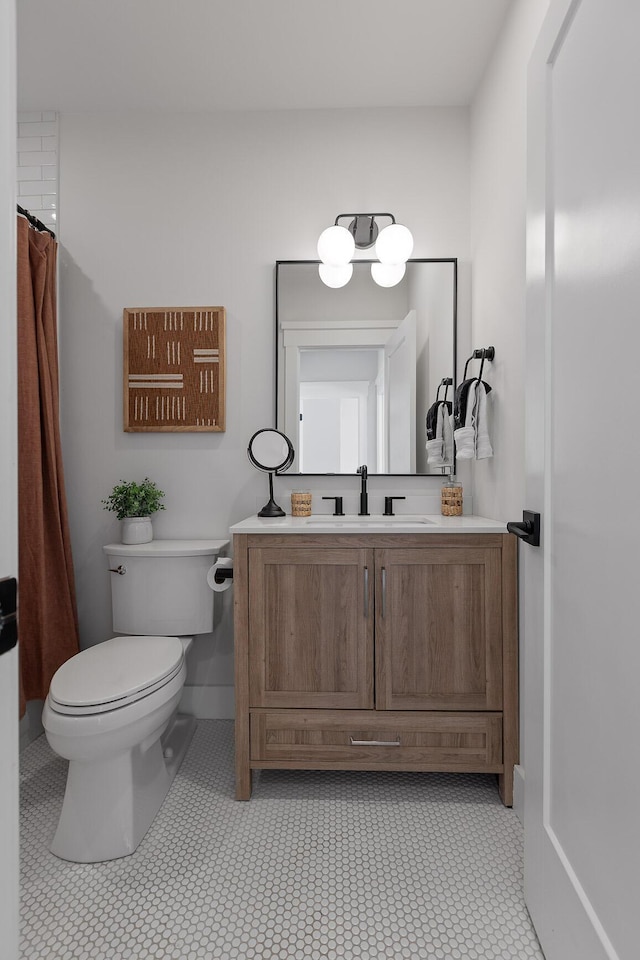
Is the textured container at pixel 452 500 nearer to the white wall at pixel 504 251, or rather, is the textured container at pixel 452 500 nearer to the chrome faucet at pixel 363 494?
the white wall at pixel 504 251

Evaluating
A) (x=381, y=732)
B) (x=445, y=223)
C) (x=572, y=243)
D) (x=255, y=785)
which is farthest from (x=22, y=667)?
(x=445, y=223)

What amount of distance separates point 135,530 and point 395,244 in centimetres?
157

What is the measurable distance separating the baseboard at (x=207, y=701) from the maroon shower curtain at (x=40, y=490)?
0.52m

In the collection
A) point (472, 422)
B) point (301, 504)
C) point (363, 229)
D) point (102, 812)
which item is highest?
point (363, 229)

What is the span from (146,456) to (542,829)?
1897 millimetres

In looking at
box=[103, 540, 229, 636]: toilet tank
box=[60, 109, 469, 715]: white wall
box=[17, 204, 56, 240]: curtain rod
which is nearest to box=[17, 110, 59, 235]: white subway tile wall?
box=[60, 109, 469, 715]: white wall

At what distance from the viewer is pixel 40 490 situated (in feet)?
6.29

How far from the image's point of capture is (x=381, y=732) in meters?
1.63

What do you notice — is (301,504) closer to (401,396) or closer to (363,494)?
(363,494)

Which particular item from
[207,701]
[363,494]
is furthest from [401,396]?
[207,701]

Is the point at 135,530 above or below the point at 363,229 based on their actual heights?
below

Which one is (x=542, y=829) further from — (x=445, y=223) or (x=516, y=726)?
(x=445, y=223)

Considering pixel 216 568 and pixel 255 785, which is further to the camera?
pixel 216 568

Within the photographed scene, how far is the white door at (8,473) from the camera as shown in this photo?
0.53 meters
